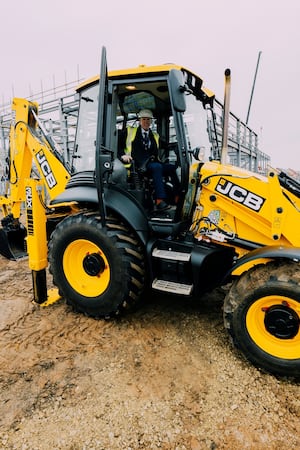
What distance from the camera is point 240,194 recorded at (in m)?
2.94

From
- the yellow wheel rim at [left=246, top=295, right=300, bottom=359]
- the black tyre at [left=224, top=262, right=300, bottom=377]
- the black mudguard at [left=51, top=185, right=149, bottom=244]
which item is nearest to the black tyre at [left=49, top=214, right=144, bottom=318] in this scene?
the black mudguard at [left=51, top=185, right=149, bottom=244]

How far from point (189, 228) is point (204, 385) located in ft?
4.87

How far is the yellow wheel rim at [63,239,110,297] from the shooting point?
10.9 ft

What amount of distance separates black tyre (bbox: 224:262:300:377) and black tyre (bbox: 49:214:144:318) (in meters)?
1.02

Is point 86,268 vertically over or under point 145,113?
under

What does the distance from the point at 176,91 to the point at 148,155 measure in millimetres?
891

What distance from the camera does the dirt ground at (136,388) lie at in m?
2.04

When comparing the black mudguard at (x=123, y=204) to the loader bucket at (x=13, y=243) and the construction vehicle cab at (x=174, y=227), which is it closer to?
the construction vehicle cab at (x=174, y=227)

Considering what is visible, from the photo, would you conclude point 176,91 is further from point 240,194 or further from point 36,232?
point 36,232

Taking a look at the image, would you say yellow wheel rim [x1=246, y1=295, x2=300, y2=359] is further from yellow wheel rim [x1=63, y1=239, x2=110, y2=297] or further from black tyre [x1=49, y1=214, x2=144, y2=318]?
yellow wheel rim [x1=63, y1=239, x2=110, y2=297]

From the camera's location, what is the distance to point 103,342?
305 centimetres

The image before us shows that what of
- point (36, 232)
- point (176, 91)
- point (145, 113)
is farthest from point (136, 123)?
point (36, 232)

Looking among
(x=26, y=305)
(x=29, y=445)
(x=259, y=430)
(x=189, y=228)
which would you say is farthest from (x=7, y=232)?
(x=259, y=430)

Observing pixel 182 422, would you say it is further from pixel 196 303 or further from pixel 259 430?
pixel 196 303
